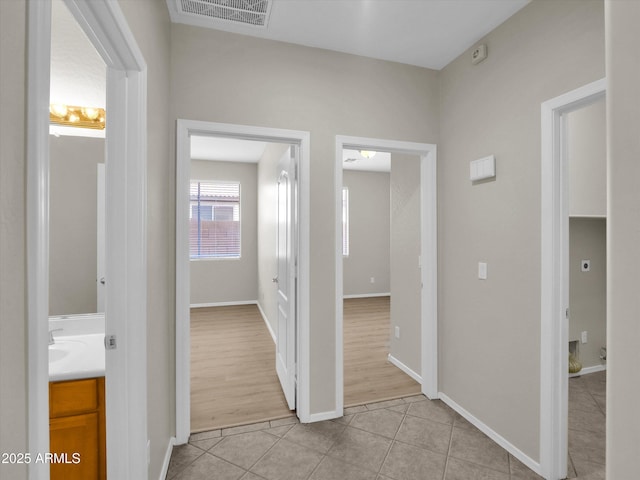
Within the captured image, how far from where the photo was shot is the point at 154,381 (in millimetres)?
1644

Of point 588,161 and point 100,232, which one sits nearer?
point 100,232

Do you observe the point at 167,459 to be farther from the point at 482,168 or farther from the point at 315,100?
the point at 482,168

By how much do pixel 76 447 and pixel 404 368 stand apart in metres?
2.69

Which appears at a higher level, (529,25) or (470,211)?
(529,25)

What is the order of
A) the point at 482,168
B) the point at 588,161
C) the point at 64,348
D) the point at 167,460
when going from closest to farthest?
the point at 64,348
the point at 167,460
the point at 482,168
the point at 588,161

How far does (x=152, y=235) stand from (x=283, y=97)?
135 centimetres

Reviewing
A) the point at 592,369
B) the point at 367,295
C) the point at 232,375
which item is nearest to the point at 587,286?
the point at 592,369

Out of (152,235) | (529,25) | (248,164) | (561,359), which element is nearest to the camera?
(152,235)

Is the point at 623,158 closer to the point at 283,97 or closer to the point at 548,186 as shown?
the point at 548,186

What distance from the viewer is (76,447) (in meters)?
1.36

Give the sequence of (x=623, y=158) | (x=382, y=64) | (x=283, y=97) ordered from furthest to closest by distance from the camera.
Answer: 1. (x=382, y=64)
2. (x=283, y=97)
3. (x=623, y=158)

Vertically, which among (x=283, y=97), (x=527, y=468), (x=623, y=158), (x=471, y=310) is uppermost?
(x=283, y=97)

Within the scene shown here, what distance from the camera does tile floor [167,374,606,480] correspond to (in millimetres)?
1865

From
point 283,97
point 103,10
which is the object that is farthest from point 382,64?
point 103,10
